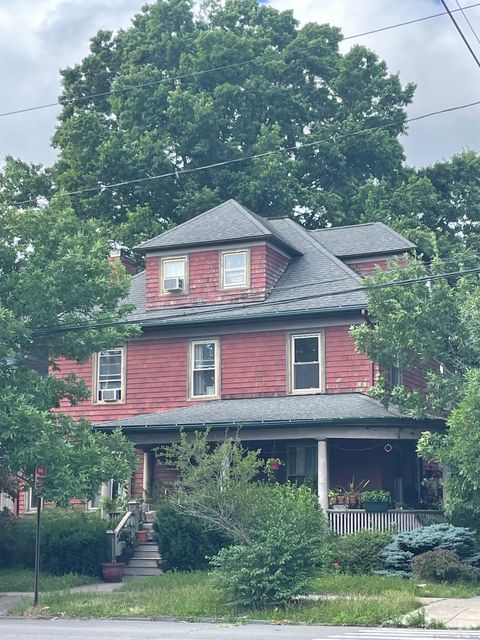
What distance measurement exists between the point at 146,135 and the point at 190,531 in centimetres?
2696

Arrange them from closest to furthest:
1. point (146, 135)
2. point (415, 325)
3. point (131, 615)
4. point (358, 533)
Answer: point (131, 615) < point (358, 533) < point (415, 325) < point (146, 135)

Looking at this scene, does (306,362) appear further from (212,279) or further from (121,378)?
(121,378)

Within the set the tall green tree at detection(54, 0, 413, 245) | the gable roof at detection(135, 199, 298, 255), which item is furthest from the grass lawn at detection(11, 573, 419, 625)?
the tall green tree at detection(54, 0, 413, 245)

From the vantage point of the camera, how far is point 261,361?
107ft

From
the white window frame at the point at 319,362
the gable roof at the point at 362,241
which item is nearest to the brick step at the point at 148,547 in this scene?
the white window frame at the point at 319,362

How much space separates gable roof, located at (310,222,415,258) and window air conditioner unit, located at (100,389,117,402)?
8.48 metres

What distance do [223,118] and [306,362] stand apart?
945 inches

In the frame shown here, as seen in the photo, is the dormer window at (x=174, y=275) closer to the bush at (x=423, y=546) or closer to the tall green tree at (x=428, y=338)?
the tall green tree at (x=428, y=338)

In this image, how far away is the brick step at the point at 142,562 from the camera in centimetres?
2859

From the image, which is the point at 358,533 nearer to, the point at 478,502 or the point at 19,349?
the point at 478,502

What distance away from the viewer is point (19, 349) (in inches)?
992

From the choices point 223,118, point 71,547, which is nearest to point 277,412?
point 71,547

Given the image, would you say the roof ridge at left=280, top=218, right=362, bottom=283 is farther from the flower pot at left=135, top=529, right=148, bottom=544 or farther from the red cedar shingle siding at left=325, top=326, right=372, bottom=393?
the flower pot at left=135, top=529, right=148, bottom=544

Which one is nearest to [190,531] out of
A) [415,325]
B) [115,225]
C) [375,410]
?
[375,410]
